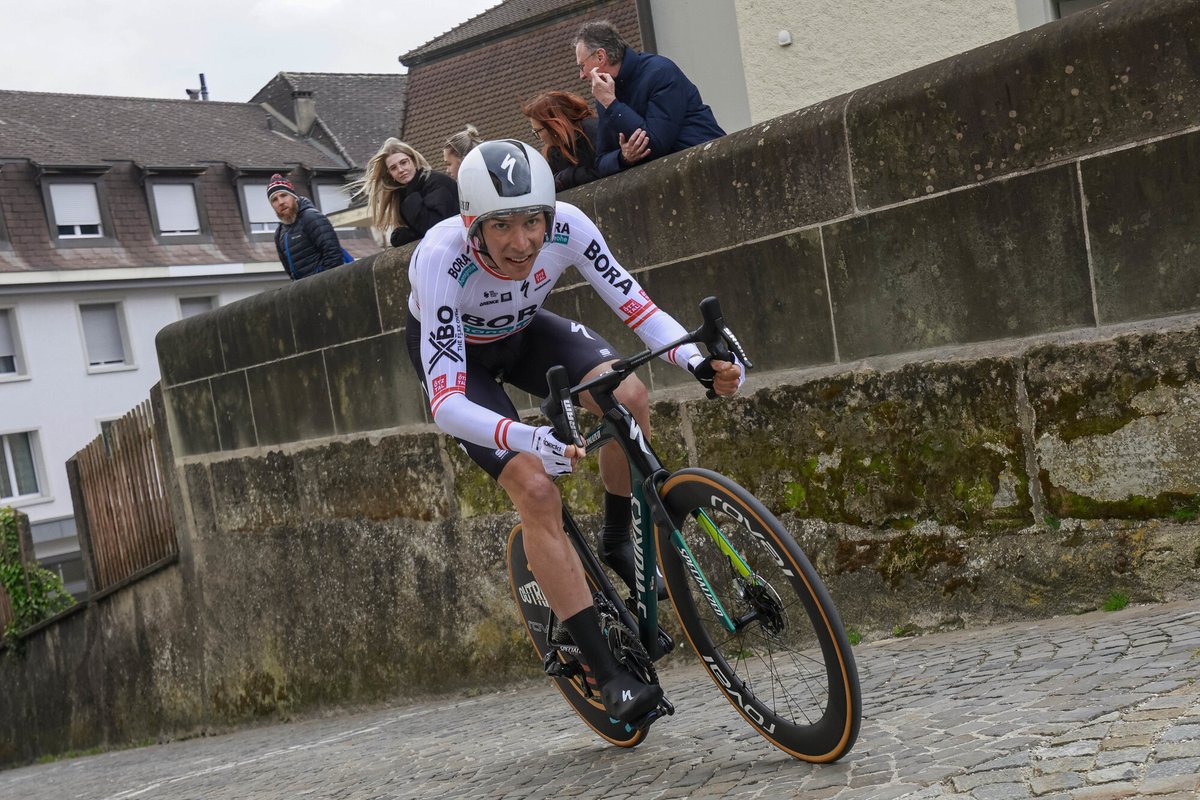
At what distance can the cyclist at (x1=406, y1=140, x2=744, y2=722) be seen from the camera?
13.8 ft

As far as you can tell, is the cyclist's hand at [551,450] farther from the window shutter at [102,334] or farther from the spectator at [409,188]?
the window shutter at [102,334]

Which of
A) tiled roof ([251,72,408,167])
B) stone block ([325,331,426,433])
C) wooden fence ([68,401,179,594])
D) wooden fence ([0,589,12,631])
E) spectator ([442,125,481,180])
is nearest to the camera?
spectator ([442,125,481,180])

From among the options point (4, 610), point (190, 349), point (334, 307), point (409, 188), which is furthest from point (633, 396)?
point (4, 610)

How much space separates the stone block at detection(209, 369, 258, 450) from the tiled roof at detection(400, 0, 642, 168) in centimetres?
1485

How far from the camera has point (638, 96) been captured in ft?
23.0


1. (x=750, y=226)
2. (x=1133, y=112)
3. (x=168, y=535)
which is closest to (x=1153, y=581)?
(x=1133, y=112)

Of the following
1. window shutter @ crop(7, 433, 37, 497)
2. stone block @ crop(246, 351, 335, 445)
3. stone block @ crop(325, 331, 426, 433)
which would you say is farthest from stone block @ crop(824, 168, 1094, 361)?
window shutter @ crop(7, 433, 37, 497)

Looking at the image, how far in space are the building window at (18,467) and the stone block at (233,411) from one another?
118 ft

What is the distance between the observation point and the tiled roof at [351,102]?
56.5m

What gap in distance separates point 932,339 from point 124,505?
29.8ft

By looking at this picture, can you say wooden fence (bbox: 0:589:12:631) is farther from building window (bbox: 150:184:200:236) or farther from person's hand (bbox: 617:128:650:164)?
building window (bbox: 150:184:200:236)

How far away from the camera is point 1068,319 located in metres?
5.24

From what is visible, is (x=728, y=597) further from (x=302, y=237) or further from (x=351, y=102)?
(x=351, y=102)

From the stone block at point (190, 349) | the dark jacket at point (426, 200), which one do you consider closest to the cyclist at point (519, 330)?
the dark jacket at point (426, 200)
